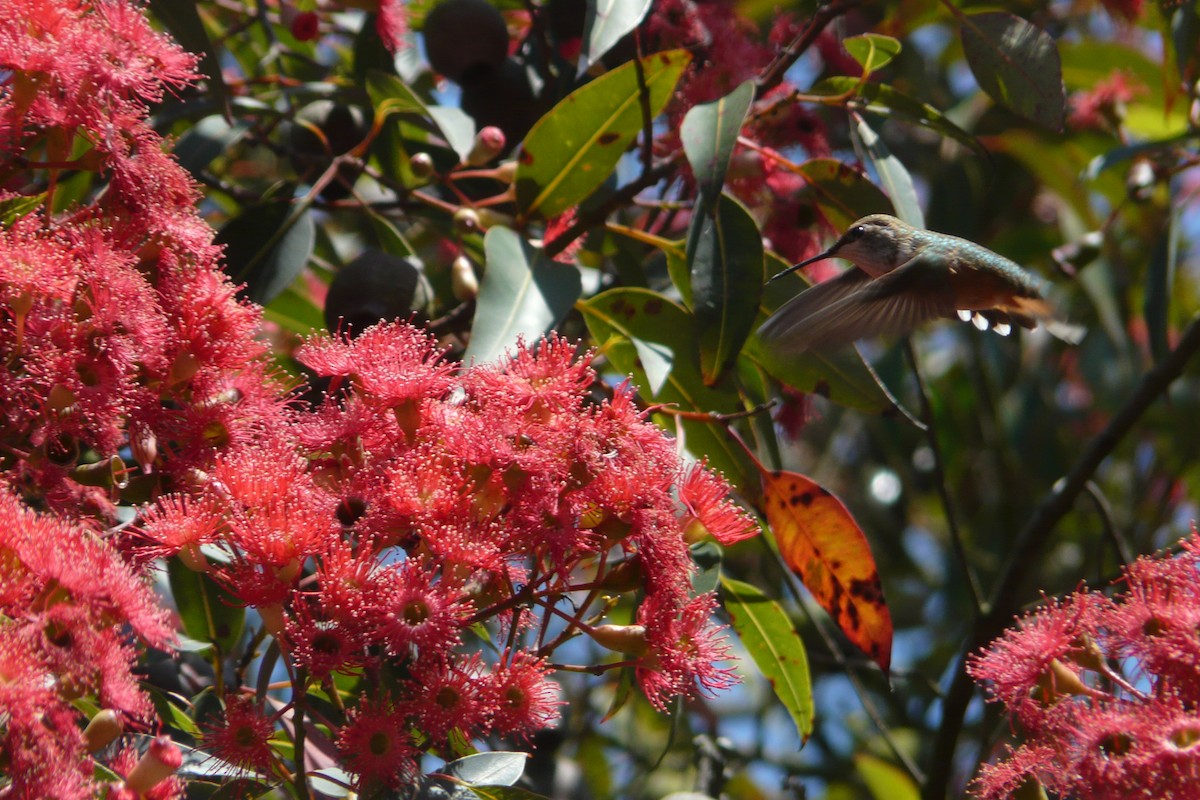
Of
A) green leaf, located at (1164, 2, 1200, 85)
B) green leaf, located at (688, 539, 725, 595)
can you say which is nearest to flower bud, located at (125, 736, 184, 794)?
green leaf, located at (688, 539, 725, 595)

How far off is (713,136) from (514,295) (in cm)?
37

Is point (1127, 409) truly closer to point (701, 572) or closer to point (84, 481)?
point (701, 572)

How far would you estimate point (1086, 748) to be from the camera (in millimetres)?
1354

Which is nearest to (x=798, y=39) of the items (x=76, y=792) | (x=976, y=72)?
(x=976, y=72)

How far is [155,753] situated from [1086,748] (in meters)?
0.94

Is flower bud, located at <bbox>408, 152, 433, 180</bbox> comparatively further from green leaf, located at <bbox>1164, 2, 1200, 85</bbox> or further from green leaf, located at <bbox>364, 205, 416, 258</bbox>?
green leaf, located at <bbox>1164, 2, 1200, 85</bbox>

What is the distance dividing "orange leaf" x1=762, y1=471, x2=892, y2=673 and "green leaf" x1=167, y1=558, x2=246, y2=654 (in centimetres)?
82

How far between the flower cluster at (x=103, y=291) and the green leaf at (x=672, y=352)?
584mm

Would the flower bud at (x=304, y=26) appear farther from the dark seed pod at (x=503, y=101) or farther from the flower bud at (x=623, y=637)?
the flower bud at (x=623, y=637)

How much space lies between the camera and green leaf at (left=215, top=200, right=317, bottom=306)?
1956 millimetres

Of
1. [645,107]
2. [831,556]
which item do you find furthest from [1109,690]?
[645,107]

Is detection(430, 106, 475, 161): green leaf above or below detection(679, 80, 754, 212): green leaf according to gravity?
below

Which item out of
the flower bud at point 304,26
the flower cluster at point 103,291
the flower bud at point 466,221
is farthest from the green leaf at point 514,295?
the flower bud at point 304,26

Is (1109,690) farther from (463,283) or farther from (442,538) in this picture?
(463,283)
